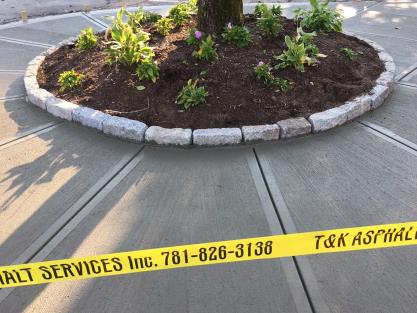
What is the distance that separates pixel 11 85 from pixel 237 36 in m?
2.81

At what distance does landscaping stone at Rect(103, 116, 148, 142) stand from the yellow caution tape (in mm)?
1817

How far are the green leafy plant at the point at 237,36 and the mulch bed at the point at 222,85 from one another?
78mm

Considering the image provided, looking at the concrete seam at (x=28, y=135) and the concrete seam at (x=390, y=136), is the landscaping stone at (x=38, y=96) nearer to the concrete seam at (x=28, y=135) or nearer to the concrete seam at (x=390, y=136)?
the concrete seam at (x=28, y=135)

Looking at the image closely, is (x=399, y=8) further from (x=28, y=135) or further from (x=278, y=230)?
(x=28, y=135)

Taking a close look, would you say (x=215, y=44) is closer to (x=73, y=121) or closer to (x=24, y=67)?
(x=73, y=121)

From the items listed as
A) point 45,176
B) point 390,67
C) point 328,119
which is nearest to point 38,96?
point 45,176

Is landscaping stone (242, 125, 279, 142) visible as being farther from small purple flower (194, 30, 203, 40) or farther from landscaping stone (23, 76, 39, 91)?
landscaping stone (23, 76, 39, 91)

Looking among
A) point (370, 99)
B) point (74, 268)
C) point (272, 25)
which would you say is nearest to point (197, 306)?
point (74, 268)

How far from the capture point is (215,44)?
4.91 m

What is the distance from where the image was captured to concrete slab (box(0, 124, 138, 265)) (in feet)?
9.51

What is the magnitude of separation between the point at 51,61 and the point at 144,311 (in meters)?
4.11

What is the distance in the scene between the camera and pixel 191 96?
401cm

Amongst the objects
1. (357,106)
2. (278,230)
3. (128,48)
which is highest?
(128,48)

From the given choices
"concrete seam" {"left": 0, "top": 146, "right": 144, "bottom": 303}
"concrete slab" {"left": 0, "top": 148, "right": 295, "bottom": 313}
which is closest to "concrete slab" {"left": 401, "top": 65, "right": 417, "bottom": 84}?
"concrete slab" {"left": 0, "top": 148, "right": 295, "bottom": 313}
